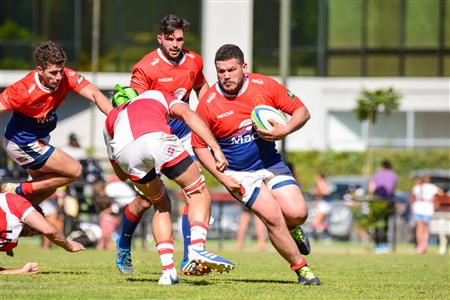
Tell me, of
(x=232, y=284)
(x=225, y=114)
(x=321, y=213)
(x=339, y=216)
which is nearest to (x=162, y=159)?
(x=225, y=114)

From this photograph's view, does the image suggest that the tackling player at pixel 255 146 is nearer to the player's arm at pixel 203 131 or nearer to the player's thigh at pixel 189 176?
the player's thigh at pixel 189 176

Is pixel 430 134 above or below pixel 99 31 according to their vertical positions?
below

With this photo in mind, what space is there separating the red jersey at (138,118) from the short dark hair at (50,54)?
46.8 inches

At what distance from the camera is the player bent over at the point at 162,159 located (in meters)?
10.0

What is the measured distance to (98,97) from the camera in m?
11.6

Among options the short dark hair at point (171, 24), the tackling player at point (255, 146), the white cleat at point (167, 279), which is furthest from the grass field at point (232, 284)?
the short dark hair at point (171, 24)

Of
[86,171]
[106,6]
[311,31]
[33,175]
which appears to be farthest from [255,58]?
[33,175]

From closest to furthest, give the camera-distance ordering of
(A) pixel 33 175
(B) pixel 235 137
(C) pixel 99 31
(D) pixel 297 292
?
(D) pixel 297 292 < (B) pixel 235 137 < (A) pixel 33 175 < (C) pixel 99 31

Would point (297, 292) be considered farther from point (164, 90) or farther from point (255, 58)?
point (255, 58)

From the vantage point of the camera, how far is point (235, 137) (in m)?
10.9

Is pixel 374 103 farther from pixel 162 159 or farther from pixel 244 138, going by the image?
pixel 162 159

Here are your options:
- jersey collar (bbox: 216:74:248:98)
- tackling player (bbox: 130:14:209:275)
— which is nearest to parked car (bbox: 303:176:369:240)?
tackling player (bbox: 130:14:209:275)

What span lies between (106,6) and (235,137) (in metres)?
35.3

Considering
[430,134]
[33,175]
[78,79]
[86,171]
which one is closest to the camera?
[78,79]
